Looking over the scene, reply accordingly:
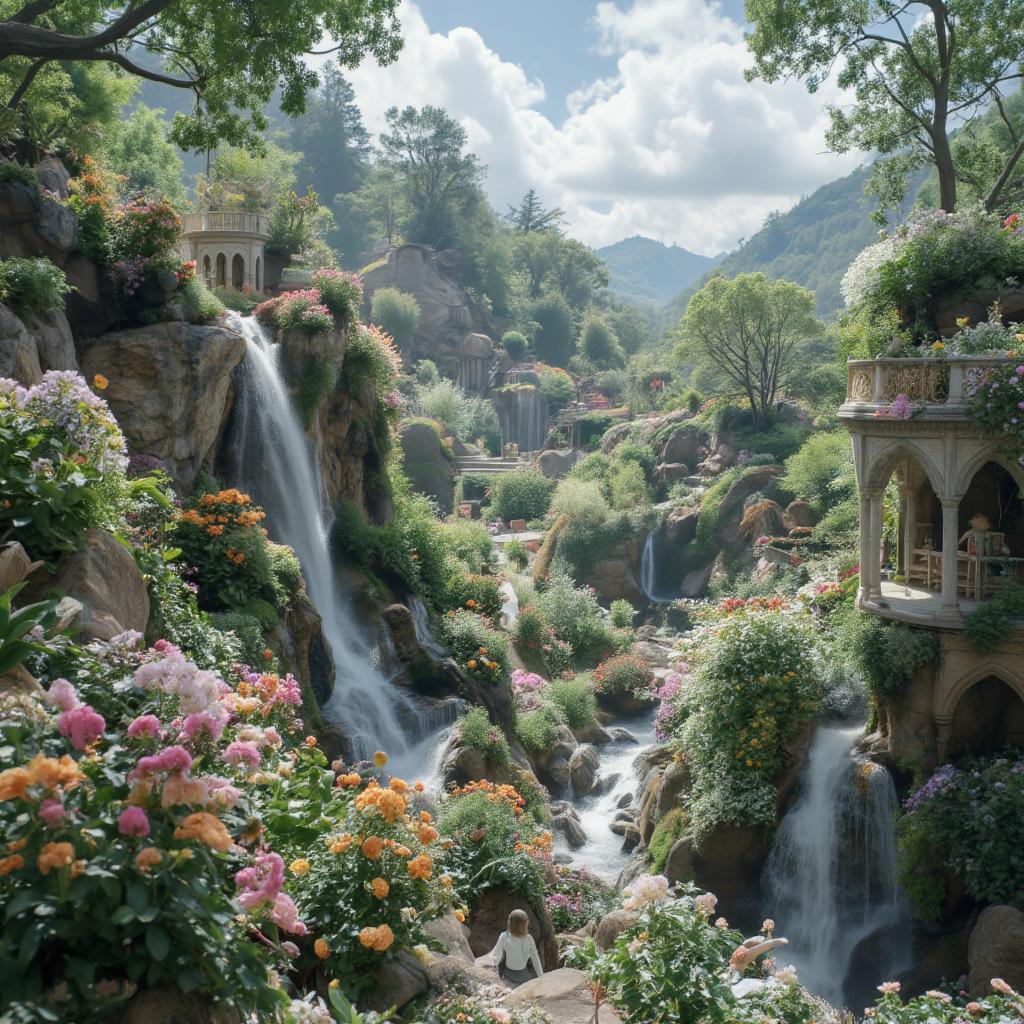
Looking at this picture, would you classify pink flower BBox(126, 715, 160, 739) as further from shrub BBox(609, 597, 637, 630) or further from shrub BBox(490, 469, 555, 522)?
shrub BBox(490, 469, 555, 522)

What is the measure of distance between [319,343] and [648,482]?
22228 millimetres

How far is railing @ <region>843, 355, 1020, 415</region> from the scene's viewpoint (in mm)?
11953

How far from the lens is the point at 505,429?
55531mm

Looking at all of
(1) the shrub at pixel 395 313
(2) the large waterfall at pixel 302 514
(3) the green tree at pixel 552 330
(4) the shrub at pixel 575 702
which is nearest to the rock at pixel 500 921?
(2) the large waterfall at pixel 302 514

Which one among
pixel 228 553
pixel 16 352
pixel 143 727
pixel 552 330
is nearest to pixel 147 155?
pixel 228 553

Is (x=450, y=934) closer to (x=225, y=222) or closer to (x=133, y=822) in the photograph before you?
(x=133, y=822)

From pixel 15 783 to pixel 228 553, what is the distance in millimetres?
8953

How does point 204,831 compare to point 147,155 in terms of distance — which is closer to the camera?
point 204,831

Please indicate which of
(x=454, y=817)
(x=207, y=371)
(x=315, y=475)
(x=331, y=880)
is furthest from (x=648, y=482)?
(x=331, y=880)

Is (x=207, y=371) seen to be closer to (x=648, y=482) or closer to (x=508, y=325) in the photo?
(x=648, y=482)

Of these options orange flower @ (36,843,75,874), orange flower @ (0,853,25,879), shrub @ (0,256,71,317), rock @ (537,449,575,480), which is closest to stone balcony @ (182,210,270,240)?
shrub @ (0,256,71,317)

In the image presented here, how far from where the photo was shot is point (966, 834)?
11.0m

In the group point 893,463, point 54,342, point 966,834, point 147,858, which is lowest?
point 966,834

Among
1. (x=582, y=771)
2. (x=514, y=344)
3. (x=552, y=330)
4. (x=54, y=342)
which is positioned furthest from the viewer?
(x=552, y=330)
